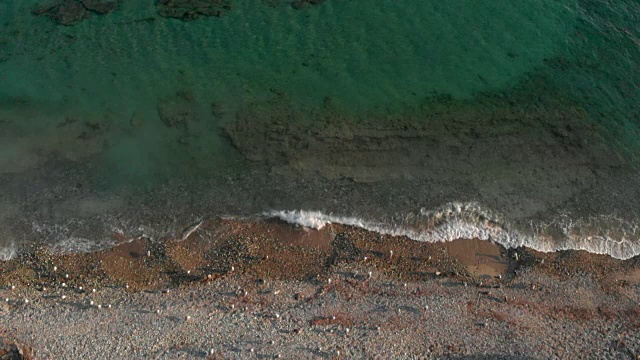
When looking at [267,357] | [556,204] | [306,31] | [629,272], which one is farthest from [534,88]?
[267,357]

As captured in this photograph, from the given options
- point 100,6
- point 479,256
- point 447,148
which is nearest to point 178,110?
point 100,6

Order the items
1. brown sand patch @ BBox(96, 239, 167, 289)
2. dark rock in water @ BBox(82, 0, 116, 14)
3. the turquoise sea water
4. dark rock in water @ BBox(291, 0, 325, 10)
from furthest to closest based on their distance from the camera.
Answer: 1. dark rock in water @ BBox(291, 0, 325, 10)
2. dark rock in water @ BBox(82, 0, 116, 14)
3. the turquoise sea water
4. brown sand patch @ BBox(96, 239, 167, 289)

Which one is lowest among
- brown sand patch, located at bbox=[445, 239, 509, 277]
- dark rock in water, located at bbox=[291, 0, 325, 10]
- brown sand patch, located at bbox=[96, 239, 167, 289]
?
brown sand patch, located at bbox=[96, 239, 167, 289]

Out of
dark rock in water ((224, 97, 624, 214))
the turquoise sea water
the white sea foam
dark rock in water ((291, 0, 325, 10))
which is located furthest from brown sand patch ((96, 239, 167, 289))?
dark rock in water ((291, 0, 325, 10))

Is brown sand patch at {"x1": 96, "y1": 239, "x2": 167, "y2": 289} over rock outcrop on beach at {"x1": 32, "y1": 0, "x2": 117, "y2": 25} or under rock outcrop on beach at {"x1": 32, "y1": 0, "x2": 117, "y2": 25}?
under

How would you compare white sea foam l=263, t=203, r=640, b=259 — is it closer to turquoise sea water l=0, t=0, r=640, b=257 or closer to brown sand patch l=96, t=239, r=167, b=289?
turquoise sea water l=0, t=0, r=640, b=257

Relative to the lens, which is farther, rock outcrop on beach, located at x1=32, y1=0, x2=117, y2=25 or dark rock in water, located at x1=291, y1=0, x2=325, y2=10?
dark rock in water, located at x1=291, y1=0, x2=325, y2=10

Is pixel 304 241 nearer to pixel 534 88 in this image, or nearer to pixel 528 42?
pixel 534 88
